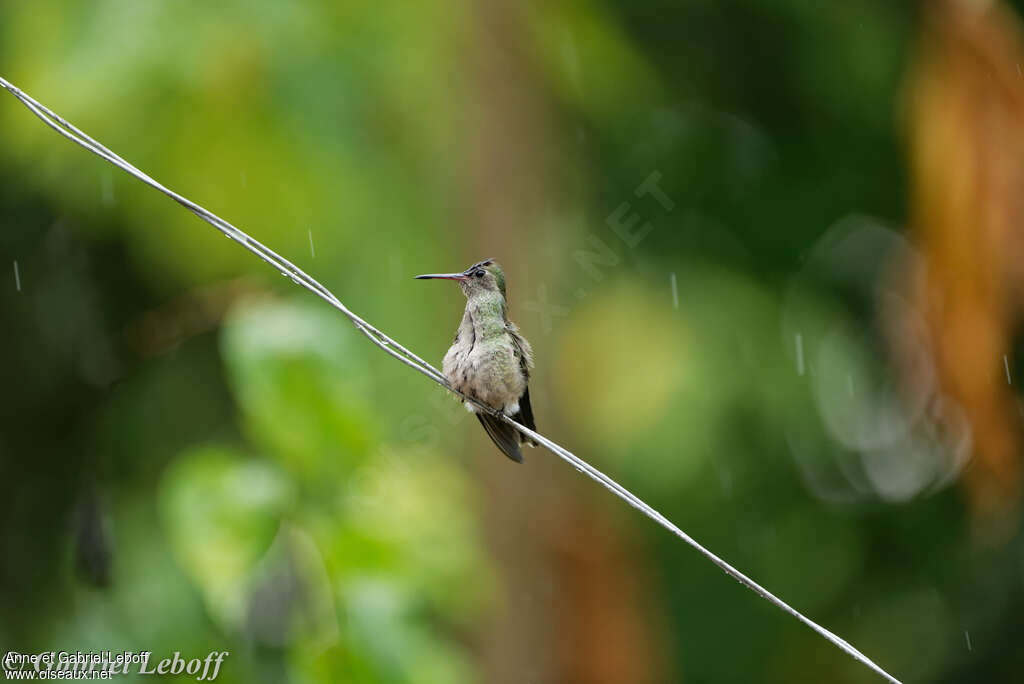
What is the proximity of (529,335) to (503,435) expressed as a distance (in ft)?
14.8

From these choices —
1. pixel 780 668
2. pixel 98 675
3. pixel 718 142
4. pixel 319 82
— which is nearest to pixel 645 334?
pixel 718 142

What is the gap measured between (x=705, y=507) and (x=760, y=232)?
2345mm

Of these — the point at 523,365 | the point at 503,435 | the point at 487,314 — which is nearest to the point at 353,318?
the point at 503,435

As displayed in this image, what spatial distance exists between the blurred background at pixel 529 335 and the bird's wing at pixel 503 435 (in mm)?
1557

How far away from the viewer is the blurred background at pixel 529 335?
4336 millimetres

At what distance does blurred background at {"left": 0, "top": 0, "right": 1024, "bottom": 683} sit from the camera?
4.34 m

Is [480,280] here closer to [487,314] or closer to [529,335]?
[487,314]

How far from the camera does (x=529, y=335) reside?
696 cm

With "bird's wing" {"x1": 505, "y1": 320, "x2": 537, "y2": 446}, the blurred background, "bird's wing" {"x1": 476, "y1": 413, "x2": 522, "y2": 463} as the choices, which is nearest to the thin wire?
"bird's wing" {"x1": 476, "y1": 413, "x2": 522, "y2": 463}

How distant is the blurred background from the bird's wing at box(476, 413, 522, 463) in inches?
61.3

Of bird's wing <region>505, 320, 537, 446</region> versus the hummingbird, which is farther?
bird's wing <region>505, 320, 537, 446</region>

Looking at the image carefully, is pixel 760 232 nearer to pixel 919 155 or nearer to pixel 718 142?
pixel 718 142

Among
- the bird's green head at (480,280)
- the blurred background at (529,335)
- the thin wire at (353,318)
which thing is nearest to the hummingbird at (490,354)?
the bird's green head at (480,280)

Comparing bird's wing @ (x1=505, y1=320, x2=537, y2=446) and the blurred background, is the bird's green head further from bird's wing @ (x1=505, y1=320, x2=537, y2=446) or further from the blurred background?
the blurred background
